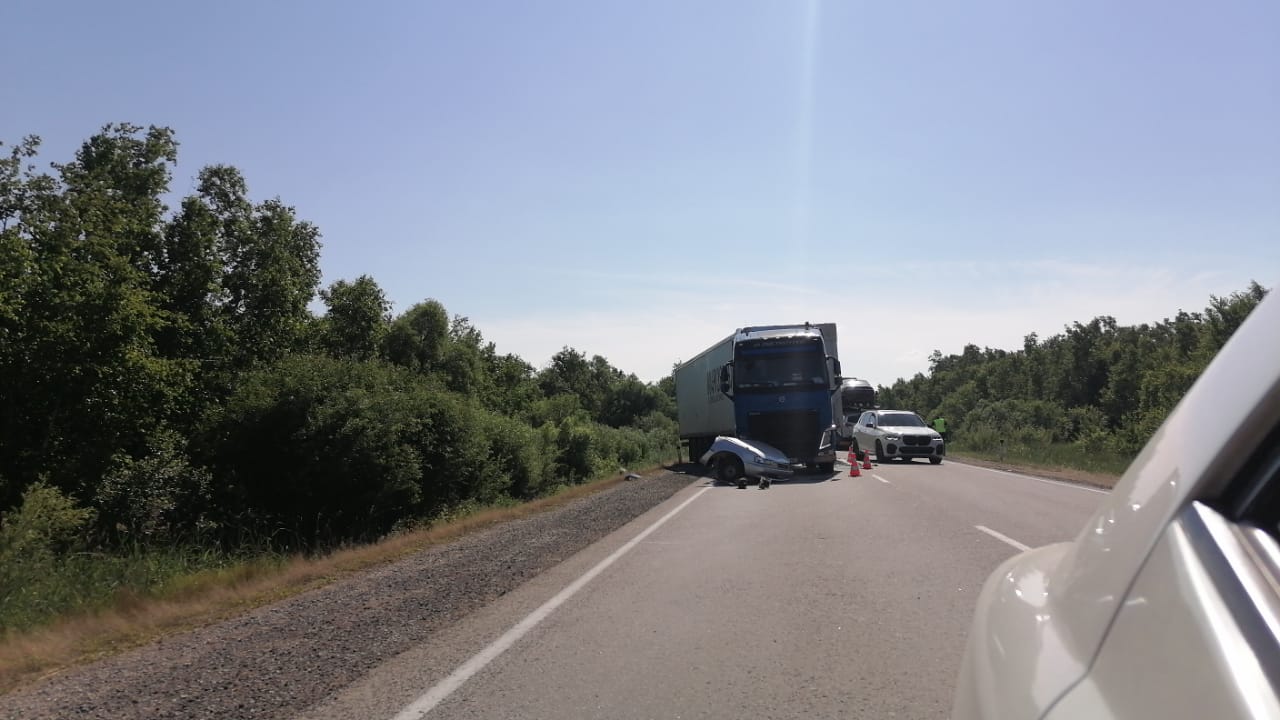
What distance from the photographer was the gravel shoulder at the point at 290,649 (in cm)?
571

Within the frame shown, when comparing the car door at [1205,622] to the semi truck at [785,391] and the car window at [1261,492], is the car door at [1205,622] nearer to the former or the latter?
the car window at [1261,492]

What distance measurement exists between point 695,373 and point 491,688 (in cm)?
2975

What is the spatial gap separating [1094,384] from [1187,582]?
89338 mm

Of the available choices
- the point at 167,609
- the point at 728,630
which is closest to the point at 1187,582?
the point at 728,630

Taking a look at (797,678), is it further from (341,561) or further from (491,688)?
(341,561)

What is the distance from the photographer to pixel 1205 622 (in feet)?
4.32

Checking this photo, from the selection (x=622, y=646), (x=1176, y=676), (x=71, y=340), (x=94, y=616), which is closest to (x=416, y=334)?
(x=71, y=340)

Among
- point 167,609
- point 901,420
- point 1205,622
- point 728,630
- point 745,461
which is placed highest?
point 901,420

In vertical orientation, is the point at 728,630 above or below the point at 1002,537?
below

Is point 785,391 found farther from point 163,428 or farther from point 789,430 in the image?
point 163,428

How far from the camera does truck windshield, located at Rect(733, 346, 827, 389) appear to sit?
Answer: 26.2 metres

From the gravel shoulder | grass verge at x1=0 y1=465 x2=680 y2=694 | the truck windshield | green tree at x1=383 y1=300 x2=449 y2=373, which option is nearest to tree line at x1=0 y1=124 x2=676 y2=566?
grass verge at x1=0 y1=465 x2=680 y2=694

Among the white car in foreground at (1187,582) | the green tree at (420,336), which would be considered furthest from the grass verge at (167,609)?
the green tree at (420,336)

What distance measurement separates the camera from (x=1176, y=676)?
1344 mm
